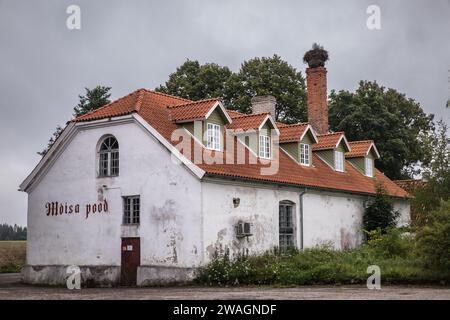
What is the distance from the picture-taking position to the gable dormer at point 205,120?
86.3ft

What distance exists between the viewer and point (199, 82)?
159 ft

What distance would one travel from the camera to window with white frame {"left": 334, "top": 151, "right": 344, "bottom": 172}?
35438 mm

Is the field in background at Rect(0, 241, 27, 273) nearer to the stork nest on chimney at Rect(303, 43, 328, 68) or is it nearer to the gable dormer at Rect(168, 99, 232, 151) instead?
the gable dormer at Rect(168, 99, 232, 151)

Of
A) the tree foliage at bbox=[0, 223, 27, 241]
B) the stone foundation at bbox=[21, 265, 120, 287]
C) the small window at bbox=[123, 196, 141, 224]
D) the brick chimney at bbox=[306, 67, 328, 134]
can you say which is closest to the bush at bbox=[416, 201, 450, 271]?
the small window at bbox=[123, 196, 141, 224]

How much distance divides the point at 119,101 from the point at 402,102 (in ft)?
97.3

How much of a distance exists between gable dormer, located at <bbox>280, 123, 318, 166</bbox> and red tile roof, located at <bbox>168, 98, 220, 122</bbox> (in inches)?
263

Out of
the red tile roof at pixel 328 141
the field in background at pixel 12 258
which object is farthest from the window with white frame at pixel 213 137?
the field in background at pixel 12 258

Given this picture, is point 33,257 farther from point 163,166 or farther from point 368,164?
point 368,164

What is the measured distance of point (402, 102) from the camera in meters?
51.7

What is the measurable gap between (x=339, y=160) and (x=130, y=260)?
14.9 m
